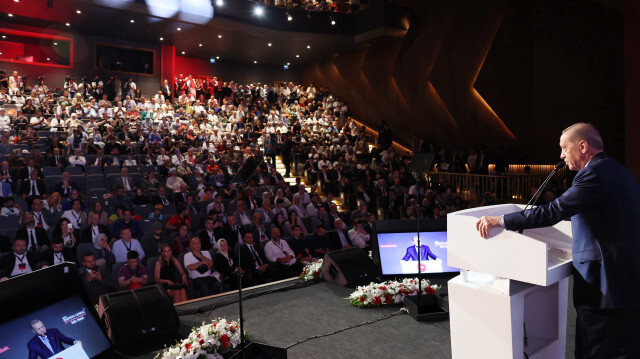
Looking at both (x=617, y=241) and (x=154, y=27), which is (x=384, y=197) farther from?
(x=154, y=27)

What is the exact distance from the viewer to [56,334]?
265 centimetres

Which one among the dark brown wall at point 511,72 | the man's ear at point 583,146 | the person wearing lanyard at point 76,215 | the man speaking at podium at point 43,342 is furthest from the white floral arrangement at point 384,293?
the dark brown wall at point 511,72

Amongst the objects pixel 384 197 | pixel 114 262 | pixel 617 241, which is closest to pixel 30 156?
pixel 114 262

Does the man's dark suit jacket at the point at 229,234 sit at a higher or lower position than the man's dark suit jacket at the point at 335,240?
higher

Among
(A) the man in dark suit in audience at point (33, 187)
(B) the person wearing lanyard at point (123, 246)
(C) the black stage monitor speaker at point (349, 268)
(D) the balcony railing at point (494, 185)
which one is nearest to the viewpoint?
(C) the black stage monitor speaker at point (349, 268)

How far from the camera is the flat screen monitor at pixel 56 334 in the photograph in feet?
8.03

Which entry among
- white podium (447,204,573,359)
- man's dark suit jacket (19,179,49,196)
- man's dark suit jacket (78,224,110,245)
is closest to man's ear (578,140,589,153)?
white podium (447,204,573,359)

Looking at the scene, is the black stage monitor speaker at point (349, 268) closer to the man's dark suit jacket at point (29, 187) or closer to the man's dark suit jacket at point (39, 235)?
the man's dark suit jacket at point (39, 235)

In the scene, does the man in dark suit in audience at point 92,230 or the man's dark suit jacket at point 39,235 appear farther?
the man in dark suit in audience at point 92,230

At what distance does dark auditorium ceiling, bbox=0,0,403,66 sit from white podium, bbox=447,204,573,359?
1245cm

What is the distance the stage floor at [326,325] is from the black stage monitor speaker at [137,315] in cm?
21

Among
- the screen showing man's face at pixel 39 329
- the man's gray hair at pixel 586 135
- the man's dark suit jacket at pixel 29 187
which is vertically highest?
the man's gray hair at pixel 586 135

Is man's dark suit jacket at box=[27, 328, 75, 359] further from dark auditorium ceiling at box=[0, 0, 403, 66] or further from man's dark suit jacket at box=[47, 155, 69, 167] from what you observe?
dark auditorium ceiling at box=[0, 0, 403, 66]

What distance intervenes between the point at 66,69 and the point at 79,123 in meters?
6.27
